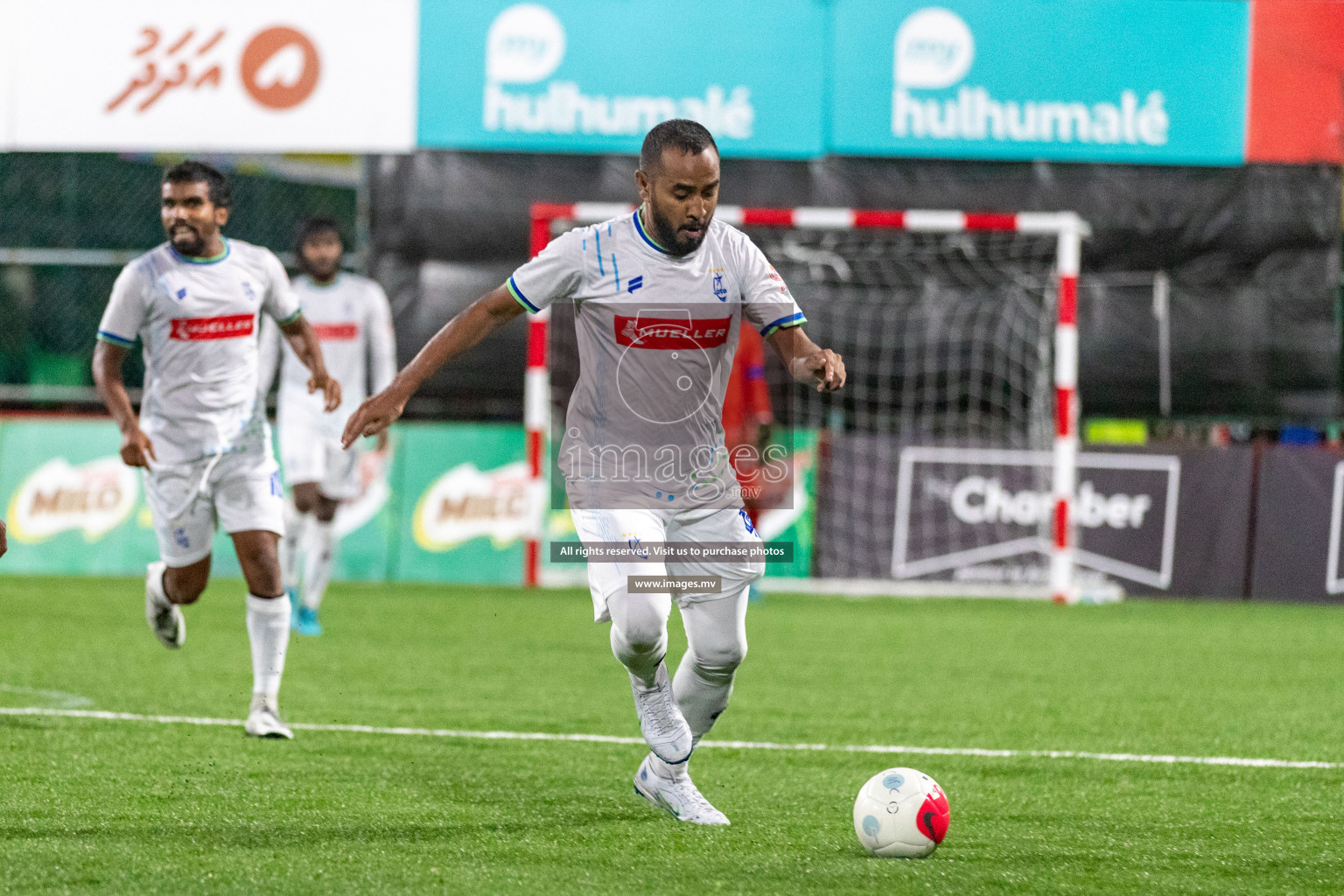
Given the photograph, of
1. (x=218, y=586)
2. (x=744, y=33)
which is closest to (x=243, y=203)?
(x=218, y=586)

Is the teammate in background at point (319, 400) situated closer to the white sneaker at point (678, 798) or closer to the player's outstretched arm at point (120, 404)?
the player's outstretched arm at point (120, 404)

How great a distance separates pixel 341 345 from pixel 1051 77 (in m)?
6.47

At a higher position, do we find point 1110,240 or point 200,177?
point 1110,240

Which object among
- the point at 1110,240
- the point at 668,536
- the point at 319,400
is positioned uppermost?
the point at 1110,240

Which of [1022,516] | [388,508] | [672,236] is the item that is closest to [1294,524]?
[1022,516]

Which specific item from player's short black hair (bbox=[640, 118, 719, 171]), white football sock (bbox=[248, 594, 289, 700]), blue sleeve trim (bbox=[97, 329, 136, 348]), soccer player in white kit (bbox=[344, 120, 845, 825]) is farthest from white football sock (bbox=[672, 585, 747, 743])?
blue sleeve trim (bbox=[97, 329, 136, 348])

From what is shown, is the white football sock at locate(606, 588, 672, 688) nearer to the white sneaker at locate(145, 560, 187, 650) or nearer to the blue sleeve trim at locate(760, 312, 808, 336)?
the blue sleeve trim at locate(760, 312, 808, 336)

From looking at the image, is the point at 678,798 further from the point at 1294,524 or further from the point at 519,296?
the point at 1294,524

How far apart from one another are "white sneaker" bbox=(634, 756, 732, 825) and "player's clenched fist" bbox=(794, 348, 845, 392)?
1239 millimetres

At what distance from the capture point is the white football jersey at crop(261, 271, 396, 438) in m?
10.6

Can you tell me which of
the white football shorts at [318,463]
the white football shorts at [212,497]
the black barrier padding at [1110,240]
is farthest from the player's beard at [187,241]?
the black barrier padding at [1110,240]

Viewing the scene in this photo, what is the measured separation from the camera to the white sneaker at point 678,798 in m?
5.03

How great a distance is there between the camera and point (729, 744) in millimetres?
6605

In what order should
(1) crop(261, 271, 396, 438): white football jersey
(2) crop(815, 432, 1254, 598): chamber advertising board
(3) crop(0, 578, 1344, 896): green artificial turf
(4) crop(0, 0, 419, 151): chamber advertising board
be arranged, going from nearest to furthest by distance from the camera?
(3) crop(0, 578, 1344, 896): green artificial turf
(1) crop(261, 271, 396, 438): white football jersey
(2) crop(815, 432, 1254, 598): chamber advertising board
(4) crop(0, 0, 419, 151): chamber advertising board
